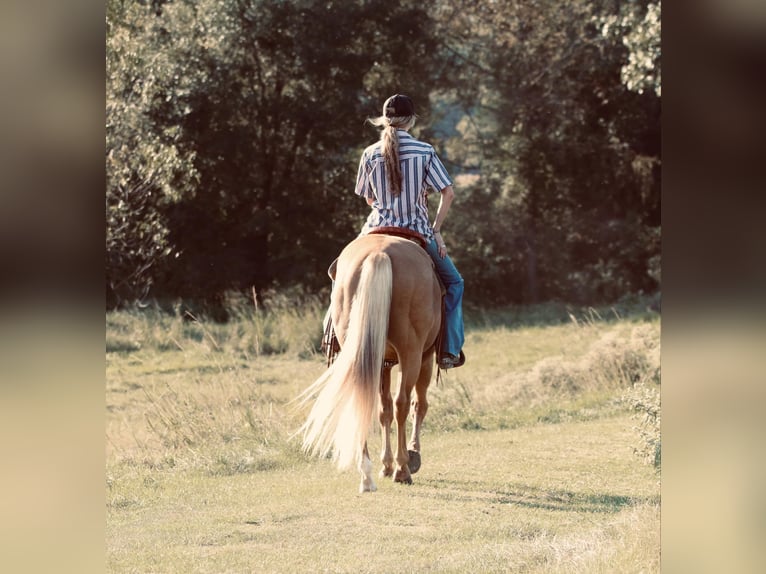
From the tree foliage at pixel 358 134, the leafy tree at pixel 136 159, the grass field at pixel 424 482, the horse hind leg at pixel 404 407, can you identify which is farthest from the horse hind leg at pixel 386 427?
the tree foliage at pixel 358 134

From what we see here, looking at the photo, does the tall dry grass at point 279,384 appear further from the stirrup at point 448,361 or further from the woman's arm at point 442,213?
the woman's arm at point 442,213

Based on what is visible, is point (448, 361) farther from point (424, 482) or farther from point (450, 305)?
point (424, 482)

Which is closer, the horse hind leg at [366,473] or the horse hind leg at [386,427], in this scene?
the horse hind leg at [366,473]

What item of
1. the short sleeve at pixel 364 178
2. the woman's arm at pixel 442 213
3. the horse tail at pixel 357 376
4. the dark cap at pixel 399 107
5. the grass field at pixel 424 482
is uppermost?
the dark cap at pixel 399 107

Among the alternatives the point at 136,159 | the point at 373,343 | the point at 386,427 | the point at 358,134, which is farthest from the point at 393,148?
the point at 358,134

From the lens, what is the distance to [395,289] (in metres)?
6.30

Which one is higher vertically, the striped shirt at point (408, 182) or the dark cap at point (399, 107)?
the dark cap at point (399, 107)

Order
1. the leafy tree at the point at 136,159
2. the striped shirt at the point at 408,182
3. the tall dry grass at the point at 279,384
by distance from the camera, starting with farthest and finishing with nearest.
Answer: the leafy tree at the point at 136,159 → the tall dry grass at the point at 279,384 → the striped shirt at the point at 408,182

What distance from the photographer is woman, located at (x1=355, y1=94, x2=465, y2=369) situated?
665 centimetres

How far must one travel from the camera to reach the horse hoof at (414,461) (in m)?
6.66
